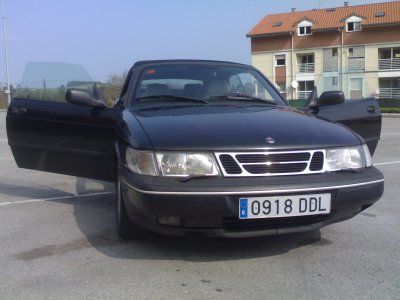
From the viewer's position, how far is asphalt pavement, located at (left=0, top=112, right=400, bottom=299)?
3.00 m

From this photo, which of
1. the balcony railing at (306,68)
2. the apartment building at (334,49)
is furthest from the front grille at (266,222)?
the balcony railing at (306,68)

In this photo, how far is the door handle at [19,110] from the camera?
16.6ft

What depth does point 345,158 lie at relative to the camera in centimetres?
346

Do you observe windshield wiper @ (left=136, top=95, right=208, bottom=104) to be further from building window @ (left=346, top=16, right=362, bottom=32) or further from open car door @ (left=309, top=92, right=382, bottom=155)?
building window @ (left=346, top=16, right=362, bottom=32)

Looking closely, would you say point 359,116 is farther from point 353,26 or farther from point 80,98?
point 353,26

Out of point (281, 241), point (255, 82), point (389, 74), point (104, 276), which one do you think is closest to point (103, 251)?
point (104, 276)

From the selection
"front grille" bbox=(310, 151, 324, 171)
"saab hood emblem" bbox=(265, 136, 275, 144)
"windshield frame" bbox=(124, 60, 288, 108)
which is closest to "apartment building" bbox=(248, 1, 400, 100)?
"windshield frame" bbox=(124, 60, 288, 108)

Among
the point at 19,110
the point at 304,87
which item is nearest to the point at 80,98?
the point at 19,110

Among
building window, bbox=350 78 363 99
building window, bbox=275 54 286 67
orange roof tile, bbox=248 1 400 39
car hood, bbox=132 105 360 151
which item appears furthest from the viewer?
building window, bbox=275 54 286 67

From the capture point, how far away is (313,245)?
383cm

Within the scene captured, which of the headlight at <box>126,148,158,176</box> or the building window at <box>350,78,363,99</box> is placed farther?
the building window at <box>350,78,363,99</box>

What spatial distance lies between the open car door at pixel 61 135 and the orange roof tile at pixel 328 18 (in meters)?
44.5

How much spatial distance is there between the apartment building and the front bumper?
41885mm

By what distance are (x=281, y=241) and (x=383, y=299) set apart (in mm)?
1125
